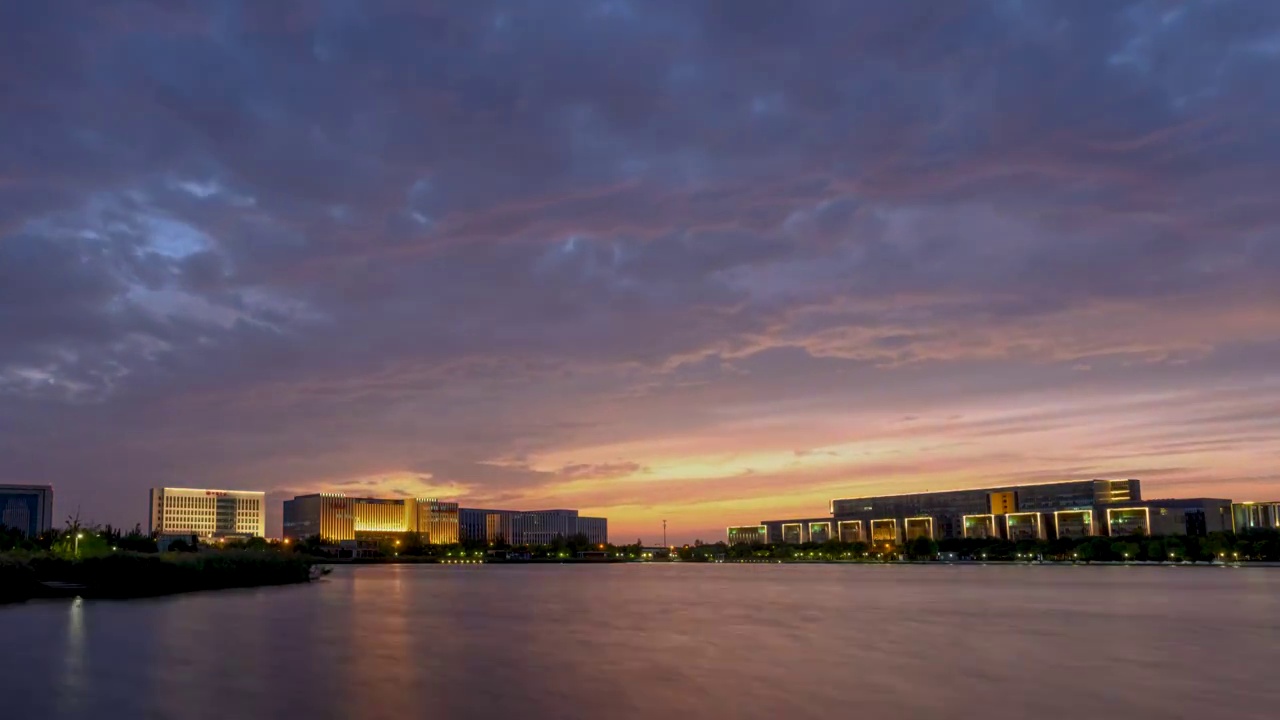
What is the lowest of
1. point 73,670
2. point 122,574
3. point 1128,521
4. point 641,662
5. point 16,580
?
point 1128,521

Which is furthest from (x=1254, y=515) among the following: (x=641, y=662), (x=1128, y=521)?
(x=641, y=662)

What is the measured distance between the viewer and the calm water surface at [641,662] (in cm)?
2541

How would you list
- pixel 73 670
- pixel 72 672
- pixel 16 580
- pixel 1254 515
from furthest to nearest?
pixel 1254 515
pixel 16 580
pixel 73 670
pixel 72 672

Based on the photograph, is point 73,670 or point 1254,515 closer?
point 73,670

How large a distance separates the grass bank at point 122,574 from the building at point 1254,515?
7113 inches

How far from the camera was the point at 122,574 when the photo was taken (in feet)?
239

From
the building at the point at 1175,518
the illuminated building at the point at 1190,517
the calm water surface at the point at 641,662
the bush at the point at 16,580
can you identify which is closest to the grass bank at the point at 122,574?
the bush at the point at 16,580

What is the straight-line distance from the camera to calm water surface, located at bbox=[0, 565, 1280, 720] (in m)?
25.4

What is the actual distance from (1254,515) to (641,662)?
198811 mm

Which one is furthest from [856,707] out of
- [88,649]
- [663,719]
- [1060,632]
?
[88,649]

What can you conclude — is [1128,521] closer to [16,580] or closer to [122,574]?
[122,574]

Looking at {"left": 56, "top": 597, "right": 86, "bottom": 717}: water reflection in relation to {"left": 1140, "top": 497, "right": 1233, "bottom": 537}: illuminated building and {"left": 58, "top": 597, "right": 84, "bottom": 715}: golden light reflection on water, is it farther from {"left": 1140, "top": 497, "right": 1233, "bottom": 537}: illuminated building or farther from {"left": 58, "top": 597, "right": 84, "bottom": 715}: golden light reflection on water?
{"left": 1140, "top": 497, "right": 1233, "bottom": 537}: illuminated building

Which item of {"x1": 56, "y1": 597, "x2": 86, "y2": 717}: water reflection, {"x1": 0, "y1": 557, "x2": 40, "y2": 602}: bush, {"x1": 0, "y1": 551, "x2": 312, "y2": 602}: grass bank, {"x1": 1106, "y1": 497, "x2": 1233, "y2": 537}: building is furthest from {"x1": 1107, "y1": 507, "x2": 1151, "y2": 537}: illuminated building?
{"x1": 56, "y1": 597, "x2": 86, "y2": 717}: water reflection

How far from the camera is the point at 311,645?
132 feet
